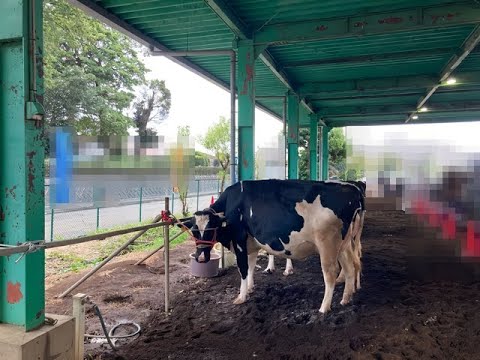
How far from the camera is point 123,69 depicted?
1455 centimetres

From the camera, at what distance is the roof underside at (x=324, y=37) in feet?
20.2

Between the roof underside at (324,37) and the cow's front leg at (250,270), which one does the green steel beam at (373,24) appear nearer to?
the roof underside at (324,37)

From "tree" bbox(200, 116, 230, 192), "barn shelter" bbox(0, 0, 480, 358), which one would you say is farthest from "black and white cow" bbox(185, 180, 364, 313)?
"tree" bbox(200, 116, 230, 192)

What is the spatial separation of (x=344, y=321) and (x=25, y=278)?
3.49m

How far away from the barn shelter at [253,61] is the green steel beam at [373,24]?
0.02 metres

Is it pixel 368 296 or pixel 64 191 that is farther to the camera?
pixel 64 191

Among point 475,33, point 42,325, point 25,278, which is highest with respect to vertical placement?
point 475,33

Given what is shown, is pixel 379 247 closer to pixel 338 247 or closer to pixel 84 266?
pixel 338 247

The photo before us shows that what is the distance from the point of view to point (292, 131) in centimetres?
1190

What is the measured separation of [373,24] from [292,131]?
5.64 meters

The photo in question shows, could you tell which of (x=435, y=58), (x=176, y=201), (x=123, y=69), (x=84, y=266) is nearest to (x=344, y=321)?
(x=84, y=266)

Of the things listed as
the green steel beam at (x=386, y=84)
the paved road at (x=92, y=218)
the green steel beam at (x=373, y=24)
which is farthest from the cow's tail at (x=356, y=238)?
the paved road at (x=92, y=218)

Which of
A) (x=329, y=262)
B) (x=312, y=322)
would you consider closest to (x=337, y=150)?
(x=329, y=262)

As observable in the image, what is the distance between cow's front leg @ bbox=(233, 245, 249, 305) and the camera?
5414 mm
